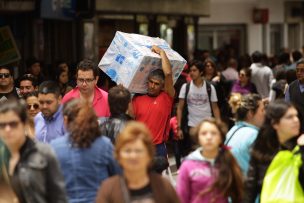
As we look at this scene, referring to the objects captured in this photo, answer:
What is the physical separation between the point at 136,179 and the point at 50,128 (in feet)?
7.71

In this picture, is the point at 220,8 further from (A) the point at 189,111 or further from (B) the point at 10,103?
(B) the point at 10,103

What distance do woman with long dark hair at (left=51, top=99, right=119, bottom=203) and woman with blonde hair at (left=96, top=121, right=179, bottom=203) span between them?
0.67 meters

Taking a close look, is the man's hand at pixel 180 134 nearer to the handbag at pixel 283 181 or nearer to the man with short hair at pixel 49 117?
the man with short hair at pixel 49 117

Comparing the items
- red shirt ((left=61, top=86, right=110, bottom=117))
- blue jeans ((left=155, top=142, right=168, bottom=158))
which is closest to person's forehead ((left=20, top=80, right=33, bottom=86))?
red shirt ((left=61, top=86, right=110, bottom=117))

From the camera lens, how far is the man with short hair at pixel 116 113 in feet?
23.5

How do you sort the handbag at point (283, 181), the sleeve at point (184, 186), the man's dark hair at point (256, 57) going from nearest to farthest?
the handbag at point (283, 181) < the sleeve at point (184, 186) < the man's dark hair at point (256, 57)

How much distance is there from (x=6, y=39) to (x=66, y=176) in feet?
28.5

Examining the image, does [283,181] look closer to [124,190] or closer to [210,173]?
[210,173]

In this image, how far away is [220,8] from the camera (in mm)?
27391

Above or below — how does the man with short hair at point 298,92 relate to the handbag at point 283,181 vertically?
above

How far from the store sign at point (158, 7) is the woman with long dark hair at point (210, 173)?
1099 cm

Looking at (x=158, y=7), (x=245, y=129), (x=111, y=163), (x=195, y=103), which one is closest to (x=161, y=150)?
(x=245, y=129)

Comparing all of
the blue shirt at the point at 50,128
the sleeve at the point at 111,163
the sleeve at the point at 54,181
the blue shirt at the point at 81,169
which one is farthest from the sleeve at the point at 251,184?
the blue shirt at the point at 50,128

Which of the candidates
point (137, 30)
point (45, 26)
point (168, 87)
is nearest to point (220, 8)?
point (137, 30)
